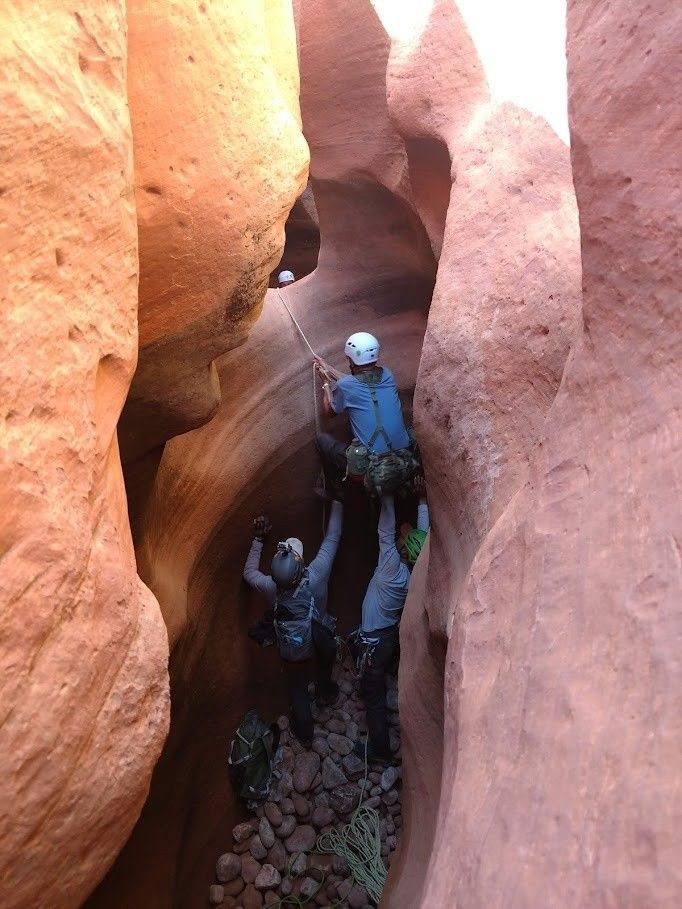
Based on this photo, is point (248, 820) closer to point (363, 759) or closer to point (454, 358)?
point (363, 759)

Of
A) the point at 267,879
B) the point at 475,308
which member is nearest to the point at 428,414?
the point at 475,308

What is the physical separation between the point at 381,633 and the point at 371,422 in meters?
1.42

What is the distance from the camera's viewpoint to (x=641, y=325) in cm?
178

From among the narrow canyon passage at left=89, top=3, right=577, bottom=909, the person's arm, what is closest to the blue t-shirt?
the narrow canyon passage at left=89, top=3, right=577, bottom=909

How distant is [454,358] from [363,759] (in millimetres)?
3117

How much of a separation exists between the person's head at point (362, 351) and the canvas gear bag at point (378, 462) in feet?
0.28

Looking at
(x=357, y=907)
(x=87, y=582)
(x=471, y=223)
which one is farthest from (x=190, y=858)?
(x=471, y=223)

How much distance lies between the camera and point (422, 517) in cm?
525

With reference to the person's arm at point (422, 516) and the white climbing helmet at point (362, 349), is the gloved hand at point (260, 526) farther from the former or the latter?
the white climbing helmet at point (362, 349)

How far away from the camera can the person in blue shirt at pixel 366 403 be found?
16.3ft

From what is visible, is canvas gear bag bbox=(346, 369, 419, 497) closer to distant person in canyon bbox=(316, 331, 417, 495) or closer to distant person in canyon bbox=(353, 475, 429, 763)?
distant person in canyon bbox=(316, 331, 417, 495)

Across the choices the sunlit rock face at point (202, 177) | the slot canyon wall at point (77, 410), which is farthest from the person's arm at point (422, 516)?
the slot canyon wall at point (77, 410)

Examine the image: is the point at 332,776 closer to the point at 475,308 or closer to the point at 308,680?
the point at 308,680

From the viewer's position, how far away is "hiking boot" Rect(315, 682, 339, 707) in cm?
540
